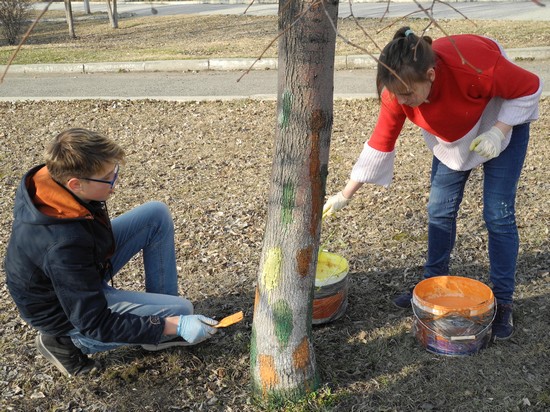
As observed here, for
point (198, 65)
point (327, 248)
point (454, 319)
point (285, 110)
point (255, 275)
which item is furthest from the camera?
point (198, 65)

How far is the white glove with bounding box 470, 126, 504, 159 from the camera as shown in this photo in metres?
2.44

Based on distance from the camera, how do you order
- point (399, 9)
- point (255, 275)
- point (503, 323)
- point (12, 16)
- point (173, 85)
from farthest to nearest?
point (399, 9), point (12, 16), point (173, 85), point (255, 275), point (503, 323)

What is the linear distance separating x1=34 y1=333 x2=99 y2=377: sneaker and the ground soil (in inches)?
2.0

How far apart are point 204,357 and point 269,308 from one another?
1.80ft

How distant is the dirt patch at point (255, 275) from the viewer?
8.28ft

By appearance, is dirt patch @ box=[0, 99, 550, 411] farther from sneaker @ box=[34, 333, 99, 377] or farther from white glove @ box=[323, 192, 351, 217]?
white glove @ box=[323, 192, 351, 217]

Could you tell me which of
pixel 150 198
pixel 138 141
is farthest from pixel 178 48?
pixel 150 198

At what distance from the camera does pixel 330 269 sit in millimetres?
2967

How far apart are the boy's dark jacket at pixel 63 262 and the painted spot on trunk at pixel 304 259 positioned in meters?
0.57

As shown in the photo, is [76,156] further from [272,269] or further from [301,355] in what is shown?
[301,355]

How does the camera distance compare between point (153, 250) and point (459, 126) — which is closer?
point (459, 126)

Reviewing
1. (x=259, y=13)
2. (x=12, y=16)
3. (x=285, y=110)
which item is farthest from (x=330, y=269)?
(x=259, y=13)

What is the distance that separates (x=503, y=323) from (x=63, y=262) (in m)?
1.83

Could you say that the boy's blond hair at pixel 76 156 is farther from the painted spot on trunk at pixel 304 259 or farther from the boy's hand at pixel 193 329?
the painted spot on trunk at pixel 304 259
